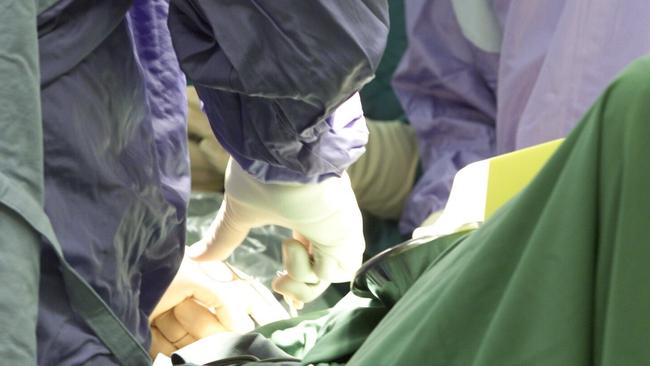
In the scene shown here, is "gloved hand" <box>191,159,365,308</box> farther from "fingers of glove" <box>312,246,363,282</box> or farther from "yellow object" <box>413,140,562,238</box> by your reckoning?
"yellow object" <box>413,140,562,238</box>

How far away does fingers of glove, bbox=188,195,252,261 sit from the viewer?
102 centimetres

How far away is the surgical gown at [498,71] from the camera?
1.50m

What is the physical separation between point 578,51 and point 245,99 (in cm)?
86

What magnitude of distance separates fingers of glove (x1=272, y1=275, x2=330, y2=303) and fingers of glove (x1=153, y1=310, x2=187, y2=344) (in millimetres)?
99

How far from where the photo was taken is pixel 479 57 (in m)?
1.83

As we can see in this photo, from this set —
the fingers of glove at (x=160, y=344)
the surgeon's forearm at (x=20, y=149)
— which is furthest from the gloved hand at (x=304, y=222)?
the surgeon's forearm at (x=20, y=149)

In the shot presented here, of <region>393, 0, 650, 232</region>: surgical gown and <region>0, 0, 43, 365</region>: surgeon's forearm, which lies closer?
<region>0, 0, 43, 365</region>: surgeon's forearm

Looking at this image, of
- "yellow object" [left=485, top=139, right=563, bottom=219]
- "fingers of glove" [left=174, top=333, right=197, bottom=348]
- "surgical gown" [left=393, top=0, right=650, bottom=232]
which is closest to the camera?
"yellow object" [left=485, top=139, right=563, bottom=219]

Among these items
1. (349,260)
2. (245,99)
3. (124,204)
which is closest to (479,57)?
(349,260)

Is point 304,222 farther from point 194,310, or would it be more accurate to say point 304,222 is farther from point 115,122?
point 115,122

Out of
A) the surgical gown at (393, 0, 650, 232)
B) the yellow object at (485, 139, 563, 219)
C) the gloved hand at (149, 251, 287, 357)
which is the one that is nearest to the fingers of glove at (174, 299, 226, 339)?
the gloved hand at (149, 251, 287, 357)

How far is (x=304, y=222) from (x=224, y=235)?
Result: 5.6 inches

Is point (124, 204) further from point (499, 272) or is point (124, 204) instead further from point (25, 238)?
point (499, 272)

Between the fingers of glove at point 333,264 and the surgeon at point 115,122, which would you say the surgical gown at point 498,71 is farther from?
the surgeon at point 115,122
